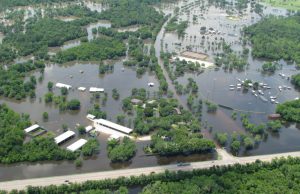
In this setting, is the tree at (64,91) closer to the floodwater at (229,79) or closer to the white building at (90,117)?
the white building at (90,117)

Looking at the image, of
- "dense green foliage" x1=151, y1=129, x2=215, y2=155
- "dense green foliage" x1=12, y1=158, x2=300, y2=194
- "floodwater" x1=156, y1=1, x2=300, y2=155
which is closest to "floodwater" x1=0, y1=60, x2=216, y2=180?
"dense green foliage" x1=151, y1=129, x2=215, y2=155

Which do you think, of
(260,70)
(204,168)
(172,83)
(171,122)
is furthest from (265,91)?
(204,168)

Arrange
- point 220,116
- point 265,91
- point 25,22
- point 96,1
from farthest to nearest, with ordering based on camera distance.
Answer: point 96,1 < point 25,22 < point 265,91 < point 220,116

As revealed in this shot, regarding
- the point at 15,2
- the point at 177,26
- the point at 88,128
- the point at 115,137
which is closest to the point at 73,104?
the point at 88,128

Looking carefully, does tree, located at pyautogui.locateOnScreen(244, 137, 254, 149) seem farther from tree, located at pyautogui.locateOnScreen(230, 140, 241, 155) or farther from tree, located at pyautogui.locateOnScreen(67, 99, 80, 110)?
tree, located at pyautogui.locateOnScreen(67, 99, 80, 110)

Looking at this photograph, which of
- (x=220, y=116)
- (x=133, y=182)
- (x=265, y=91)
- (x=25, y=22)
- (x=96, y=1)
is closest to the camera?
(x=133, y=182)

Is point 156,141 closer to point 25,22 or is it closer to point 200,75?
point 200,75
